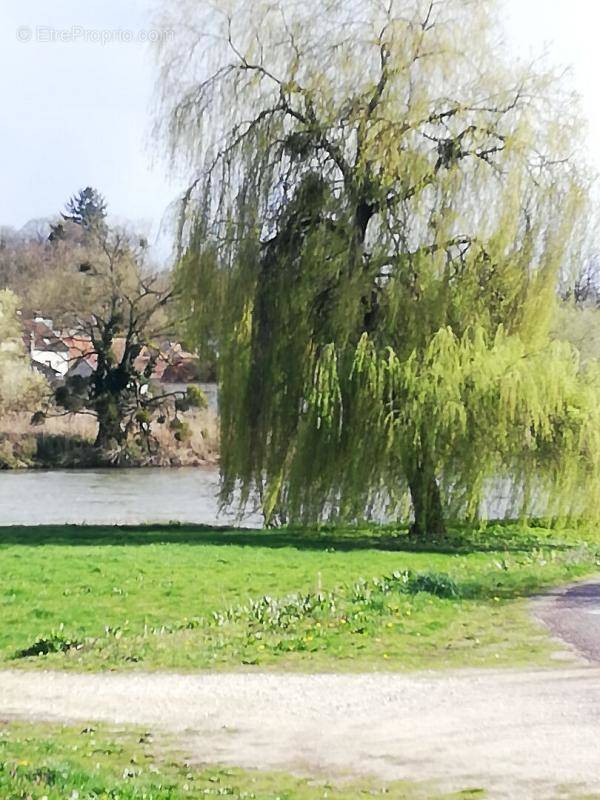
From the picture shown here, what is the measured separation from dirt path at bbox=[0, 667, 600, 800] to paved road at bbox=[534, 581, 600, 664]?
3.60ft

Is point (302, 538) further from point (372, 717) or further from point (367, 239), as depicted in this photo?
point (372, 717)

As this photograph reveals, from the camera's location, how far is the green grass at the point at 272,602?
Result: 1094 cm

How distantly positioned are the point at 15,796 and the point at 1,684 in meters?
4.13

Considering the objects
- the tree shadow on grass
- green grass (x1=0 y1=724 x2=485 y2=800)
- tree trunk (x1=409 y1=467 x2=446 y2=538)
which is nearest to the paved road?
green grass (x1=0 y1=724 x2=485 y2=800)

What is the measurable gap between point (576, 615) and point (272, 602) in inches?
147

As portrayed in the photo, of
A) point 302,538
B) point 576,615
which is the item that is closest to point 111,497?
point 302,538

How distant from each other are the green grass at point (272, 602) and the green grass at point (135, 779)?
9.85ft

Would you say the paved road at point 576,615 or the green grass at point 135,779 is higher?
the paved road at point 576,615

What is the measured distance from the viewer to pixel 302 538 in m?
22.8

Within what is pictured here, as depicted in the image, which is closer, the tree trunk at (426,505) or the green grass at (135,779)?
the green grass at (135,779)

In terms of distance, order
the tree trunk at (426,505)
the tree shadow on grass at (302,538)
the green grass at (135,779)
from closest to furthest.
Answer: the green grass at (135,779), the tree shadow on grass at (302,538), the tree trunk at (426,505)

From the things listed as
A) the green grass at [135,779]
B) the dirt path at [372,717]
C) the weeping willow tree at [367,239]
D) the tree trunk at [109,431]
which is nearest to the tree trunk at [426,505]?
the weeping willow tree at [367,239]

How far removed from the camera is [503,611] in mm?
13070

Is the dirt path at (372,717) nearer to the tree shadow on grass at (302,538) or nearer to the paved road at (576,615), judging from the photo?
the paved road at (576,615)
